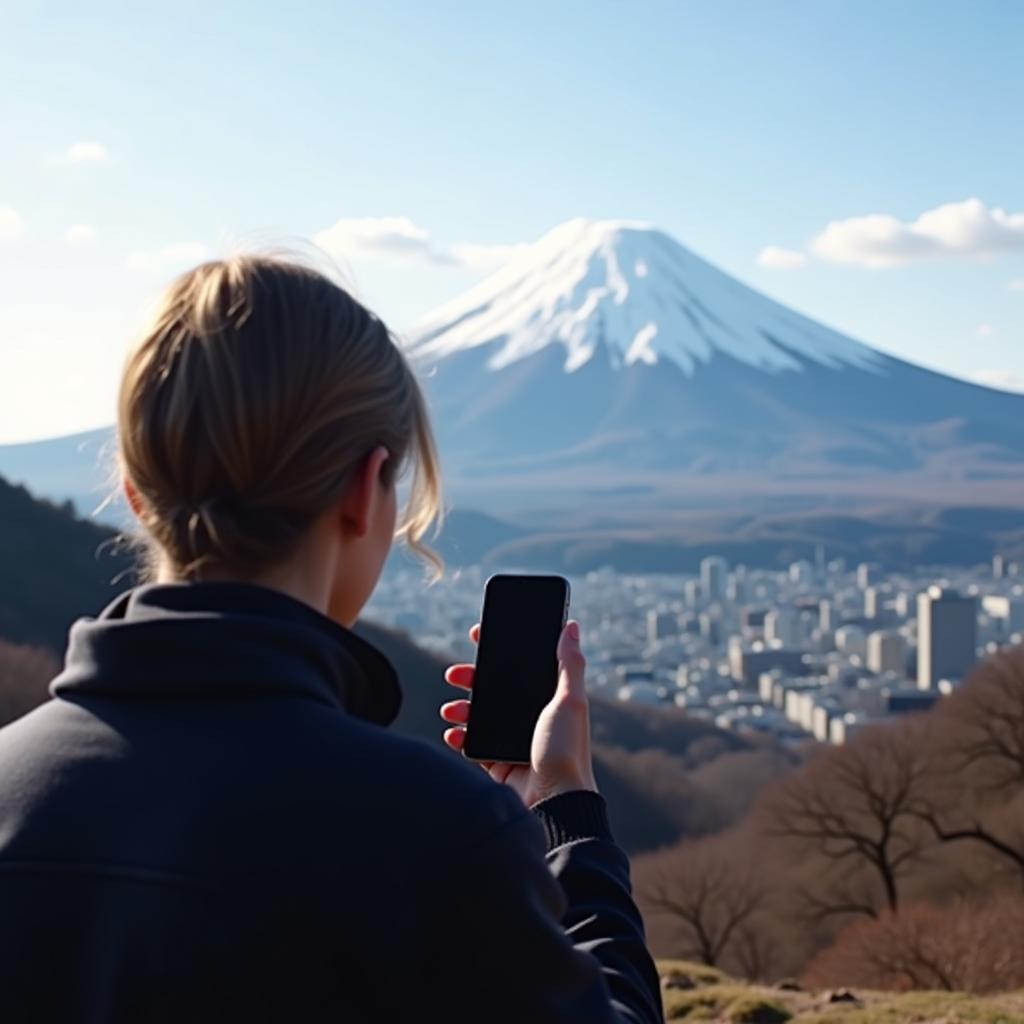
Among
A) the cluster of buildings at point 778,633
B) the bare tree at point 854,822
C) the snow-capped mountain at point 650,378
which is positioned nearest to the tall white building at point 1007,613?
the cluster of buildings at point 778,633

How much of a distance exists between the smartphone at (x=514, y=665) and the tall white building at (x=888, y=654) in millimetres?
59965

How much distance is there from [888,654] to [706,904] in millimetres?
42831

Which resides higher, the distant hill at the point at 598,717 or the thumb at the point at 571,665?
the thumb at the point at 571,665

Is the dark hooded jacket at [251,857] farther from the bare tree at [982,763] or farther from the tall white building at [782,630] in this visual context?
the tall white building at [782,630]

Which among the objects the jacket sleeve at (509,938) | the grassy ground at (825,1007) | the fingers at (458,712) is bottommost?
the grassy ground at (825,1007)

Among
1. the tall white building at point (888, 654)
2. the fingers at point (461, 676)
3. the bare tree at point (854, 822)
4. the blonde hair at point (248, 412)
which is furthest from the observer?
the tall white building at point (888, 654)

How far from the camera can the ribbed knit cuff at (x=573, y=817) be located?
66.7 inches

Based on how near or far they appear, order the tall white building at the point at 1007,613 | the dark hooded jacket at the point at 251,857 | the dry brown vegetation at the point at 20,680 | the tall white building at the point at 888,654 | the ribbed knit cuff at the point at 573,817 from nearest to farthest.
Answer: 1. the dark hooded jacket at the point at 251,857
2. the ribbed knit cuff at the point at 573,817
3. the dry brown vegetation at the point at 20,680
4. the tall white building at the point at 888,654
5. the tall white building at the point at 1007,613

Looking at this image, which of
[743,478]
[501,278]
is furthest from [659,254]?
[743,478]

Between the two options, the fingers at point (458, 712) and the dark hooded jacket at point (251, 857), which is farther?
the fingers at point (458, 712)

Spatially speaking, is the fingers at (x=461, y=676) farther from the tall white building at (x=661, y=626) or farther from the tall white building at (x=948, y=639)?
the tall white building at (x=661, y=626)

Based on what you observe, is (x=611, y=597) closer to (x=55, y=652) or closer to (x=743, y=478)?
(x=55, y=652)

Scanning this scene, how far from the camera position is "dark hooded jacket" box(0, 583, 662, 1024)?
4.08 feet

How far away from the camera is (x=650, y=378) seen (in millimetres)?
174125
